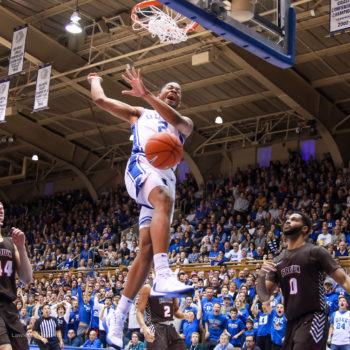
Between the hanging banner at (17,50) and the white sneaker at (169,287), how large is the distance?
13724mm

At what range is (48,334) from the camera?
12.5m

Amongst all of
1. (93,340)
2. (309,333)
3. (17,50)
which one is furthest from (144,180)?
(17,50)

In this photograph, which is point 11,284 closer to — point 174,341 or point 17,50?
point 174,341

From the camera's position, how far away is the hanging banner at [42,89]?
57.5 feet

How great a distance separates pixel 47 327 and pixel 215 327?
350cm

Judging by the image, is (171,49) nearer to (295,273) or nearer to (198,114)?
(198,114)

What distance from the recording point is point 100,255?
21.3 meters

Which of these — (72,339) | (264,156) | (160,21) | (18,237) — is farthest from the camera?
(264,156)

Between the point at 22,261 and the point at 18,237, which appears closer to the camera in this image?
the point at 18,237

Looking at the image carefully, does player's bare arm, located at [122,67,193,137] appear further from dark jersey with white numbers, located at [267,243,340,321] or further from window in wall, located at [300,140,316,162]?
window in wall, located at [300,140,316,162]

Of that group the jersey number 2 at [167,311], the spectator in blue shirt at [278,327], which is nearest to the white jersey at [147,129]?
the jersey number 2 at [167,311]

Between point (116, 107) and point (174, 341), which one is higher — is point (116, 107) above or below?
above

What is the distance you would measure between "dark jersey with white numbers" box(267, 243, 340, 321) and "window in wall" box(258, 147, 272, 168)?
19981 mm

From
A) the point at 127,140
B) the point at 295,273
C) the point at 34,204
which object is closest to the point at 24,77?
the point at 127,140
